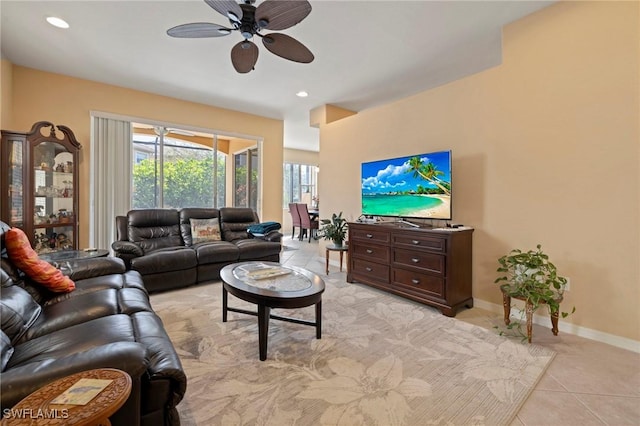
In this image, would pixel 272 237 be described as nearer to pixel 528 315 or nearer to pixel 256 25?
pixel 256 25

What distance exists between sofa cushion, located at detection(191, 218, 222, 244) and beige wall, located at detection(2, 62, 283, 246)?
4.93ft

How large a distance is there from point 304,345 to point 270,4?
7.85 ft

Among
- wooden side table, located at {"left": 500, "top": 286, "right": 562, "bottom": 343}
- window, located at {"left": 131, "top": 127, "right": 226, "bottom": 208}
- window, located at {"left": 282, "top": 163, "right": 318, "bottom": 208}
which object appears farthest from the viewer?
window, located at {"left": 282, "top": 163, "right": 318, "bottom": 208}

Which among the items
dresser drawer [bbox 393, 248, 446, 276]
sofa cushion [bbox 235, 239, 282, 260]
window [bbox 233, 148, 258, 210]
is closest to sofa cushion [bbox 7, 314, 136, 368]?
sofa cushion [bbox 235, 239, 282, 260]

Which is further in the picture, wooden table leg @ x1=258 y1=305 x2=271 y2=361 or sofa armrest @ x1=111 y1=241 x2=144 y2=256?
sofa armrest @ x1=111 y1=241 x2=144 y2=256

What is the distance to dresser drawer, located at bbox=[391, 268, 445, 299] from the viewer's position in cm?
285

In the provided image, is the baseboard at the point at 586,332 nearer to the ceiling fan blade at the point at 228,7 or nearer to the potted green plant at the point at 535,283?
the potted green plant at the point at 535,283

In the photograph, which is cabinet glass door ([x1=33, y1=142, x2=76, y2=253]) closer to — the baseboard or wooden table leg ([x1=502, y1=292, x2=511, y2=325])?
wooden table leg ([x1=502, y1=292, x2=511, y2=325])

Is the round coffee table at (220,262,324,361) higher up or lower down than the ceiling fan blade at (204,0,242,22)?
lower down

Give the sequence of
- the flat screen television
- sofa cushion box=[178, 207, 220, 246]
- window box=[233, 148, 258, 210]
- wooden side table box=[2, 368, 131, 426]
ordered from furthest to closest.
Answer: window box=[233, 148, 258, 210]
sofa cushion box=[178, 207, 220, 246]
the flat screen television
wooden side table box=[2, 368, 131, 426]

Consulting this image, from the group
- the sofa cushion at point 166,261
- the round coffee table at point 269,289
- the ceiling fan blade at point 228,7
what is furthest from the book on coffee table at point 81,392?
the sofa cushion at point 166,261


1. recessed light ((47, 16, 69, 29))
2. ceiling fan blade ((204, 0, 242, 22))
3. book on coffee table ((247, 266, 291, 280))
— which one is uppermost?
recessed light ((47, 16, 69, 29))

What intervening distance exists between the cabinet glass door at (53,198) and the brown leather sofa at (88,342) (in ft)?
7.24

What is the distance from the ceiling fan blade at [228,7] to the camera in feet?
6.02
